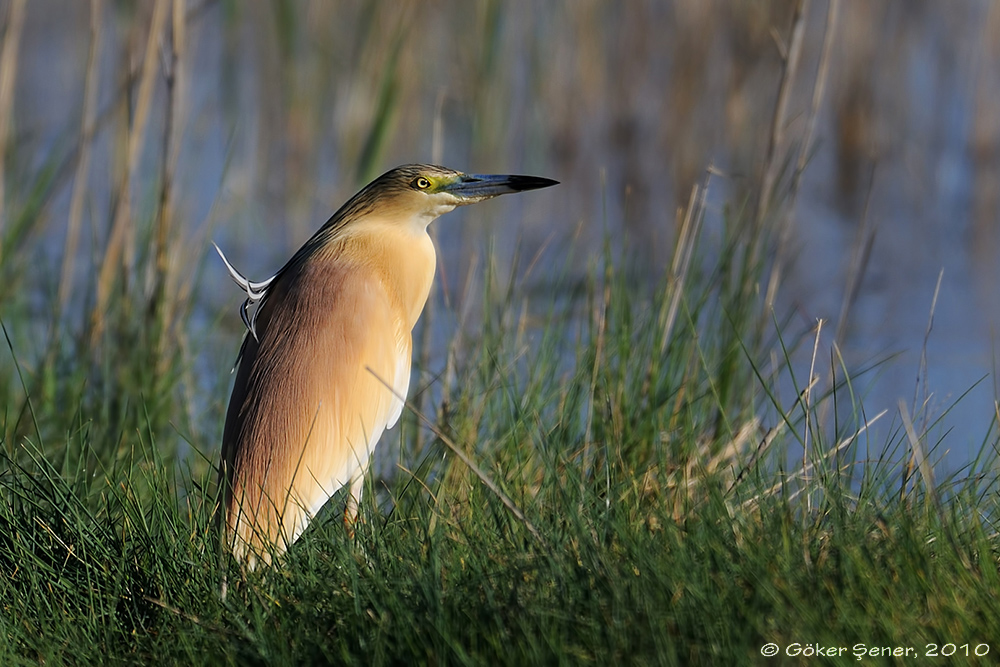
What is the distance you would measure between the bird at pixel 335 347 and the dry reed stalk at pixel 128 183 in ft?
3.09

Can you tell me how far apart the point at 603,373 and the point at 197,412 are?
1.78 metres

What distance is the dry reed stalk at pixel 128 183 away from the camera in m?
3.42

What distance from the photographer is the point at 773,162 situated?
3.32 meters

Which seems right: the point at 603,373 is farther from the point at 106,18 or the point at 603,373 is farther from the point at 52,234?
the point at 106,18

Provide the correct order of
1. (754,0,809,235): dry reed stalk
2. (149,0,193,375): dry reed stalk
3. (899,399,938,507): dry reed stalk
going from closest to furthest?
(899,399,938,507): dry reed stalk, (754,0,809,235): dry reed stalk, (149,0,193,375): dry reed stalk

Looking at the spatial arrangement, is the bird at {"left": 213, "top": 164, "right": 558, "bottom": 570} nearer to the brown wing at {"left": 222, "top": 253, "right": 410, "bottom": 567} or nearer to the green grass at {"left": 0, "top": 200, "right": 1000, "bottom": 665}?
the brown wing at {"left": 222, "top": 253, "right": 410, "bottom": 567}

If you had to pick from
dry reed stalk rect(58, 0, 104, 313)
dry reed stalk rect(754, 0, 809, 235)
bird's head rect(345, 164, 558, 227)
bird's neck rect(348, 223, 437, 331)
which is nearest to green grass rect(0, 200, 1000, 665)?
bird's neck rect(348, 223, 437, 331)

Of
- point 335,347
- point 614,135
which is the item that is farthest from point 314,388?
point 614,135

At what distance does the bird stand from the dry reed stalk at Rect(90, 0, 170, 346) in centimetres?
94

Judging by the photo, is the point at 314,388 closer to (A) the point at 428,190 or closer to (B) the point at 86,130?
(A) the point at 428,190

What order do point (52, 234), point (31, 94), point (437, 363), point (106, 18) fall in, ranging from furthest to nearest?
point (106, 18), point (31, 94), point (52, 234), point (437, 363)

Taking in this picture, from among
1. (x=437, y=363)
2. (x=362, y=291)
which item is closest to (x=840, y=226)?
(x=437, y=363)

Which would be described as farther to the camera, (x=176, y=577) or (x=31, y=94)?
(x=31, y=94)

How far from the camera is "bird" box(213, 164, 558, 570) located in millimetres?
2490
